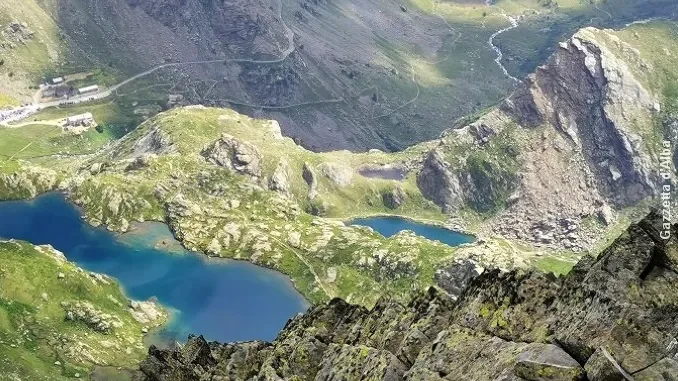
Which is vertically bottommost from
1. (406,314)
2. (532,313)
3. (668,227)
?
(406,314)

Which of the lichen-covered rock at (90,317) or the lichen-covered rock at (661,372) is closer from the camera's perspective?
the lichen-covered rock at (661,372)

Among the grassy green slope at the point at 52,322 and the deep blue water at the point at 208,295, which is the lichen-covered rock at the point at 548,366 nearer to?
the grassy green slope at the point at 52,322

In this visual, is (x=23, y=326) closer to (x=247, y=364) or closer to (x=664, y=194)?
(x=247, y=364)

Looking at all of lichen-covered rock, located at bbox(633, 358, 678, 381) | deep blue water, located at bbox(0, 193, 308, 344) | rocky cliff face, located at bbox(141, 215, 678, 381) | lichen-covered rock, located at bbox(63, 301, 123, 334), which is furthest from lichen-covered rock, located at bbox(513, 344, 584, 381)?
deep blue water, located at bbox(0, 193, 308, 344)

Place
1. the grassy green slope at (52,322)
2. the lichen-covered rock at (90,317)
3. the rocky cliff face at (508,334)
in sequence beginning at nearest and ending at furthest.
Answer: the rocky cliff face at (508,334) < the grassy green slope at (52,322) < the lichen-covered rock at (90,317)

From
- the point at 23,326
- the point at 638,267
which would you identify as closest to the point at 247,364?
the point at 638,267

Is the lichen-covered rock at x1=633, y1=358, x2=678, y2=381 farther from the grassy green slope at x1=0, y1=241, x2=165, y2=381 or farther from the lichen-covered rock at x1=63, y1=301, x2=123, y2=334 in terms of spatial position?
the lichen-covered rock at x1=63, y1=301, x2=123, y2=334

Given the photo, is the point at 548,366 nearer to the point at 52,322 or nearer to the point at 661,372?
the point at 661,372

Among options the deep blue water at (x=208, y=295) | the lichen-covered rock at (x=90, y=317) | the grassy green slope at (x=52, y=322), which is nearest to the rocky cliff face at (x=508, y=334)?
the grassy green slope at (x=52, y=322)

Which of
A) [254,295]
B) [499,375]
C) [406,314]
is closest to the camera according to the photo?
[499,375]
